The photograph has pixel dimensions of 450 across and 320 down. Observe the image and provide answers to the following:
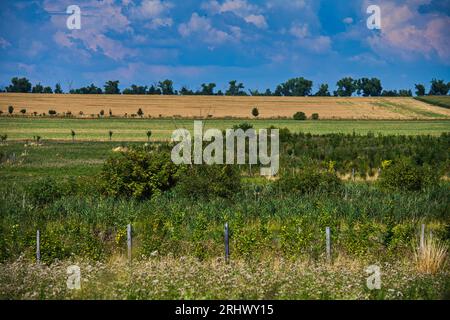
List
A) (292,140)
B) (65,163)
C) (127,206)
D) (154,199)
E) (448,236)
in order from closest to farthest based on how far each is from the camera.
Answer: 1. (448,236)
2. (127,206)
3. (154,199)
4. (65,163)
5. (292,140)

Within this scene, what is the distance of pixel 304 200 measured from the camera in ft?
77.4

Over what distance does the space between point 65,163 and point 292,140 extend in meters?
18.0

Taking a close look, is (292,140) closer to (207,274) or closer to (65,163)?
(65,163)

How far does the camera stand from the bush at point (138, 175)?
2599 cm

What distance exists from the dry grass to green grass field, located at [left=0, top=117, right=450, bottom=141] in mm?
53863

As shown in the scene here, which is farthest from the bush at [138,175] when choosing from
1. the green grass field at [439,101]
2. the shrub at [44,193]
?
the green grass field at [439,101]

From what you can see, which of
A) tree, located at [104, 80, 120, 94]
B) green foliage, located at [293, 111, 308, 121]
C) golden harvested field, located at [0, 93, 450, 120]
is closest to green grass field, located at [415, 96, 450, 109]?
golden harvested field, located at [0, 93, 450, 120]

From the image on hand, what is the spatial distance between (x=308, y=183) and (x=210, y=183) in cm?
449

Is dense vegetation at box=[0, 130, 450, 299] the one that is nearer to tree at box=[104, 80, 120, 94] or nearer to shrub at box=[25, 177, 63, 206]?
shrub at box=[25, 177, 63, 206]

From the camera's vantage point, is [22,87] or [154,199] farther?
[22,87]

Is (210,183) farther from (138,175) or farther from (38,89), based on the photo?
(38,89)

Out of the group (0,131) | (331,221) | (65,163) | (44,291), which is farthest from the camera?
(0,131)

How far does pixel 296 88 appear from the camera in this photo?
164625mm
